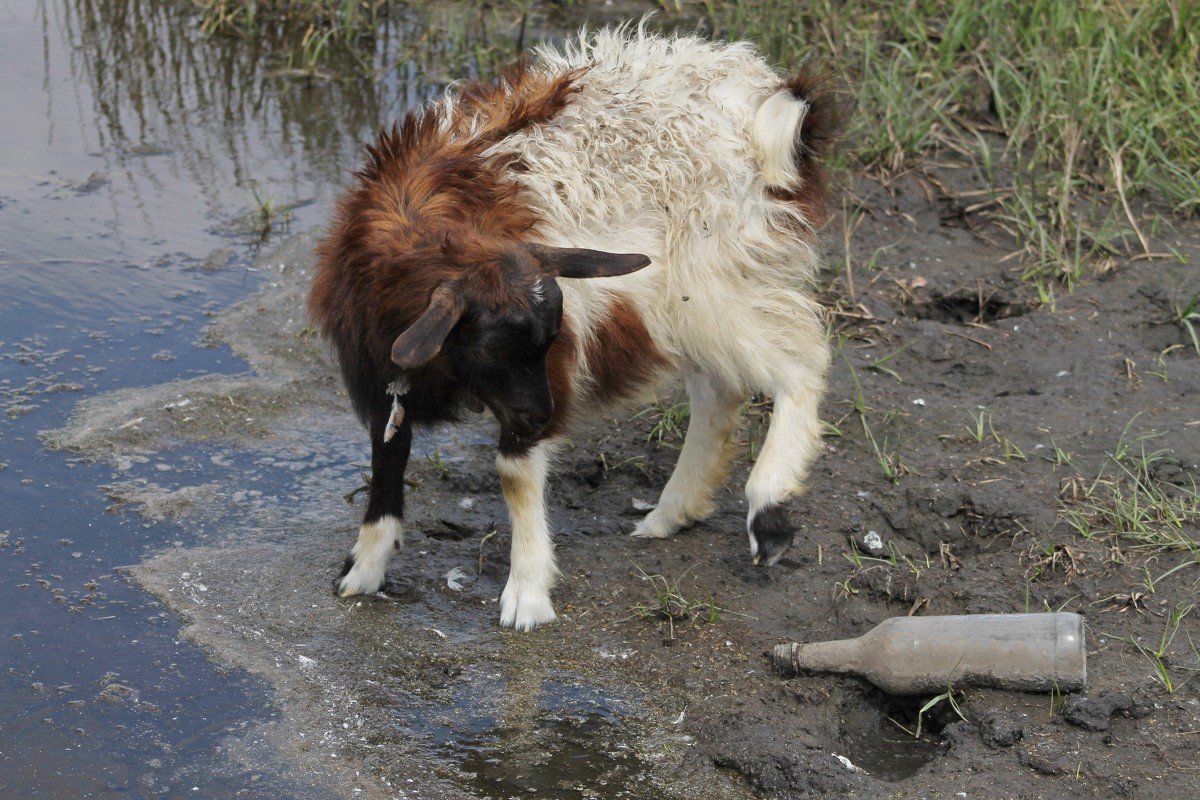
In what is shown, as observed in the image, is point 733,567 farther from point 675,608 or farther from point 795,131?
point 795,131

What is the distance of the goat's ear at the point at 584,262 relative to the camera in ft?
13.3

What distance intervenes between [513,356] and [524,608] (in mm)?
1007

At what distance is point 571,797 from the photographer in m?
3.72

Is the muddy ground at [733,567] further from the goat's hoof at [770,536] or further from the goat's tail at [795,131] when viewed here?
the goat's tail at [795,131]

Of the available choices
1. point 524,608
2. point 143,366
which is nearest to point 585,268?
point 524,608

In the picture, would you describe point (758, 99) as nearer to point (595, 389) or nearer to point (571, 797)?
point (595, 389)

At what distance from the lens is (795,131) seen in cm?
472

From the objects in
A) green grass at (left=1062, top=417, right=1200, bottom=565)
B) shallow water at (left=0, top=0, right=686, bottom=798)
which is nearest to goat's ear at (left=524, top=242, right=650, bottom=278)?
shallow water at (left=0, top=0, right=686, bottom=798)

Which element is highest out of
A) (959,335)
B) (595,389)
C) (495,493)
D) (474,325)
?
(474,325)

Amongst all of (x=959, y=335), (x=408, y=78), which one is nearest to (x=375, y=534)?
(x=959, y=335)

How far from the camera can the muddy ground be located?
3836 mm

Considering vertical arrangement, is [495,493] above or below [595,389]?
below

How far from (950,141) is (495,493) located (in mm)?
3482

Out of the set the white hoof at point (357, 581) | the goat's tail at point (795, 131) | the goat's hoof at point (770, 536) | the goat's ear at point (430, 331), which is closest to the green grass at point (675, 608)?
the goat's hoof at point (770, 536)
